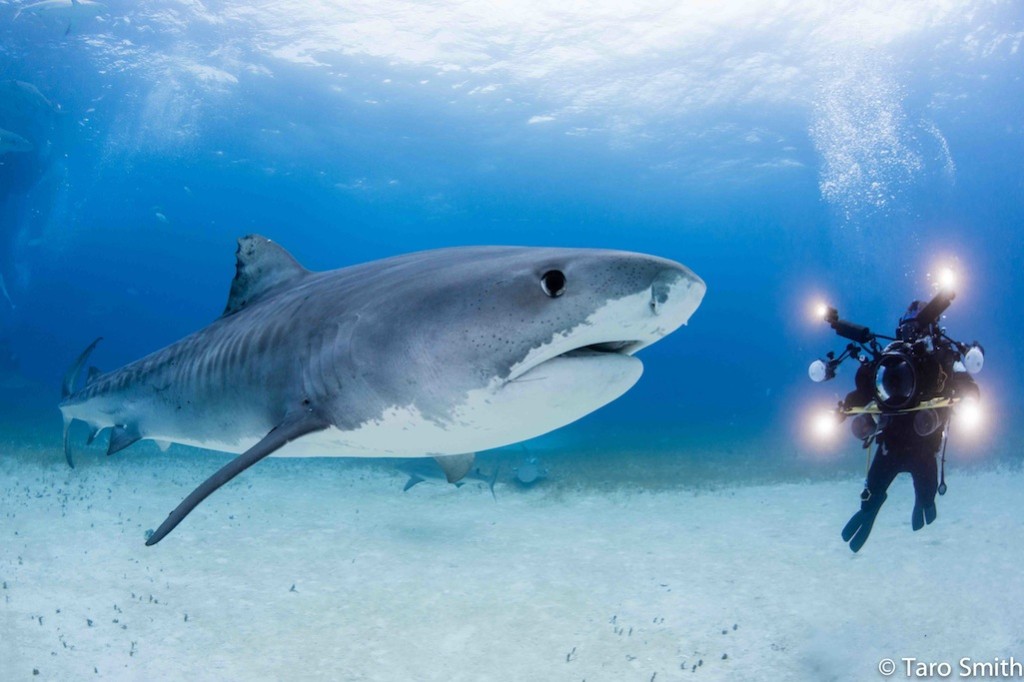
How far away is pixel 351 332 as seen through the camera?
108 inches

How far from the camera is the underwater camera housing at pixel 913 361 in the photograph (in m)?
5.61

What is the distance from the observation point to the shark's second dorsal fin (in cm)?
425

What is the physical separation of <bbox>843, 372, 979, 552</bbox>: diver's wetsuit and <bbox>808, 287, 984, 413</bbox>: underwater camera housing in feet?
0.70

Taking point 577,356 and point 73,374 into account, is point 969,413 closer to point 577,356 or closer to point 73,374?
point 577,356

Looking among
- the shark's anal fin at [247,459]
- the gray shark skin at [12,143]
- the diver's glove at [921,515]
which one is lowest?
the gray shark skin at [12,143]

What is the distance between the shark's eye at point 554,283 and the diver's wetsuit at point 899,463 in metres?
5.02

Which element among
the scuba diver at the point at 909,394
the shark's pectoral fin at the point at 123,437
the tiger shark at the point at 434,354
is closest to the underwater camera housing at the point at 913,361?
the scuba diver at the point at 909,394

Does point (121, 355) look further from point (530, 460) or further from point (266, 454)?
point (266, 454)

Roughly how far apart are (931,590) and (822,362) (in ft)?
8.78

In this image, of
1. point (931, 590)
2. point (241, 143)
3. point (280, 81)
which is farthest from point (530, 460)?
point (241, 143)

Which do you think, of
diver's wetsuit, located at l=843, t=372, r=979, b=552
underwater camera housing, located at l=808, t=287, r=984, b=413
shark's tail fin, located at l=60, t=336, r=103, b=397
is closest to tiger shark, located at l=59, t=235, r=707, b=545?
shark's tail fin, located at l=60, t=336, r=103, b=397

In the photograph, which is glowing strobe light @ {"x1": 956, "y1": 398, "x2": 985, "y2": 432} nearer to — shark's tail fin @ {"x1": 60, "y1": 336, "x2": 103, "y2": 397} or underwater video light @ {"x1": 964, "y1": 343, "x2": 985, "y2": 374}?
underwater video light @ {"x1": 964, "y1": 343, "x2": 985, "y2": 374}

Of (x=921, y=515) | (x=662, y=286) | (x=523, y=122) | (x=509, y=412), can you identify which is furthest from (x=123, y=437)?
(x=523, y=122)

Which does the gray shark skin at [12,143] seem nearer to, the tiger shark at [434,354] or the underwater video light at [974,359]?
the tiger shark at [434,354]
